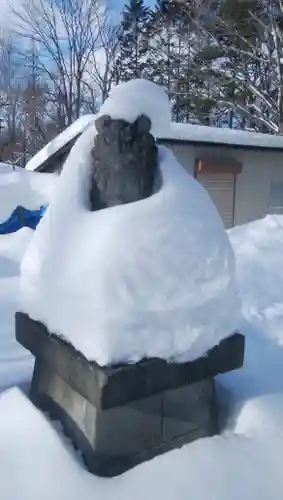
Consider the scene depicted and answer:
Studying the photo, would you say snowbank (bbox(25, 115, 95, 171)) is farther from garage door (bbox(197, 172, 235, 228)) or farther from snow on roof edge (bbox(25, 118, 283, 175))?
garage door (bbox(197, 172, 235, 228))

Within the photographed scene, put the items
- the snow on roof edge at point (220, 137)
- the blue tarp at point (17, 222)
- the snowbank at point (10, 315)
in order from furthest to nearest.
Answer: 1. the snow on roof edge at point (220, 137)
2. the blue tarp at point (17, 222)
3. the snowbank at point (10, 315)

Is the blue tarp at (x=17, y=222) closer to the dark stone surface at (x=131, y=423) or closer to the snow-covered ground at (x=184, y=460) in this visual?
the snow-covered ground at (x=184, y=460)

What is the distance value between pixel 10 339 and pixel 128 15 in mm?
22186

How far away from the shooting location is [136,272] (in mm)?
1560

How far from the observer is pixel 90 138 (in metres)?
1.80

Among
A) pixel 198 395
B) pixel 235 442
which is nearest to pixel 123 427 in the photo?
pixel 198 395

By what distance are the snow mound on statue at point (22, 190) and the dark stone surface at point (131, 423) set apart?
37.9 ft

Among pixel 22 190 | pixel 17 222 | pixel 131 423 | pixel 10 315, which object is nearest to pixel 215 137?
pixel 17 222

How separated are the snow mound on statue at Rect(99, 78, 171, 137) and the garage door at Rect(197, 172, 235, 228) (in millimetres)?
8319

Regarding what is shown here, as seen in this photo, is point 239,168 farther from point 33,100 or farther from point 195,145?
point 33,100

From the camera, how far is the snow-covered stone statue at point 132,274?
1.54m

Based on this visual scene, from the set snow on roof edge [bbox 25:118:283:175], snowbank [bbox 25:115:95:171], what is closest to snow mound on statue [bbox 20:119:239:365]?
snow on roof edge [bbox 25:118:283:175]

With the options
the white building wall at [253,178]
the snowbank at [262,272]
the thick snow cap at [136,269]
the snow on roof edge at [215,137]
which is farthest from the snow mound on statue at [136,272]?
the white building wall at [253,178]

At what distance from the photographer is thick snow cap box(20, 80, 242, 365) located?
1.54m
